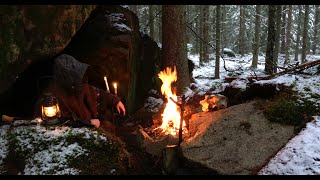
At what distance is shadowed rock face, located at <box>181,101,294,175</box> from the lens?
173 inches

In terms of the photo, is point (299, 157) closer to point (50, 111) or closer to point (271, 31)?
point (50, 111)

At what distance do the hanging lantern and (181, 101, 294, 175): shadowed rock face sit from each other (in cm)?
229

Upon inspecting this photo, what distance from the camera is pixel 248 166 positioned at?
14.0 feet

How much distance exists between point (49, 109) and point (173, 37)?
5.65m

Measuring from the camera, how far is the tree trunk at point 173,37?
30.3ft

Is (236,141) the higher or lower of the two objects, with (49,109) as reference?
lower

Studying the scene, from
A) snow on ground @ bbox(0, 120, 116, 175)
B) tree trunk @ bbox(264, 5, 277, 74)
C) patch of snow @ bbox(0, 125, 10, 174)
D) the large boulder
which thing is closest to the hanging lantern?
snow on ground @ bbox(0, 120, 116, 175)

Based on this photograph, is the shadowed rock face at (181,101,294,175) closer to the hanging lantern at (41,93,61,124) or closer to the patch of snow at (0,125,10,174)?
the hanging lantern at (41,93,61,124)

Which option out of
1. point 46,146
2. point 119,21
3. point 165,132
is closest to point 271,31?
point 119,21

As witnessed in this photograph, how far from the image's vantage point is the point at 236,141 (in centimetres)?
493

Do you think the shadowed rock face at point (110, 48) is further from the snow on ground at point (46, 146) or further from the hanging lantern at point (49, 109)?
the snow on ground at point (46, 146)
